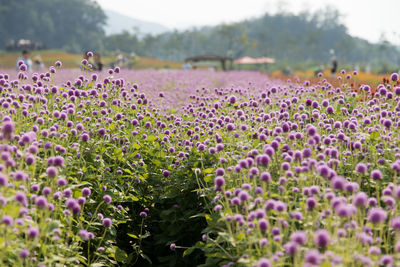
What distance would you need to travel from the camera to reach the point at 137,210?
18.0 feet

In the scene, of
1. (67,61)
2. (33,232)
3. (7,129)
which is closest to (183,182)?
(7,129)

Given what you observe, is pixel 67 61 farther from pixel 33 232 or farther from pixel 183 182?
pixel 33 232

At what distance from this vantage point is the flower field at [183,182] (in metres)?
2.86

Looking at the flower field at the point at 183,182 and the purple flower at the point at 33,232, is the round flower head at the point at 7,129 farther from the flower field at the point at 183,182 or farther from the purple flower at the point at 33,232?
the purple flower at the point at 33,232

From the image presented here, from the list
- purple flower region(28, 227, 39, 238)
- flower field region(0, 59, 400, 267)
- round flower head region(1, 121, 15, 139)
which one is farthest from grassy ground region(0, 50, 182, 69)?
purple flower region(28, 227, 39, 238)

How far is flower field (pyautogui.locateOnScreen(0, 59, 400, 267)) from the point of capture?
9.39 ft

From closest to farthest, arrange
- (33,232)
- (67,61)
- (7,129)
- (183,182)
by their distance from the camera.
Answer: (33,232), (7,129), (183,182), (67,61)

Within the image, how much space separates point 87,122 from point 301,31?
146 m

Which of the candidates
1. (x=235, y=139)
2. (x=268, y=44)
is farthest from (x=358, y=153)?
(x=268, y=44)

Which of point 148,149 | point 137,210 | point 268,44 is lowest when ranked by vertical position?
point 137,210

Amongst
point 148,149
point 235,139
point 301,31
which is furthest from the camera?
point 301,31

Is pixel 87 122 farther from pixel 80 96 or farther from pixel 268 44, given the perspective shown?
pixel 268 44

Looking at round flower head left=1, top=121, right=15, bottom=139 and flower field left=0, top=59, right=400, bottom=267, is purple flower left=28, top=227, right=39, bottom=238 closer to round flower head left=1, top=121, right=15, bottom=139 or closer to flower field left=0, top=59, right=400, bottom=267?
→ flower field left=0, top=59, right=400, bottom=267

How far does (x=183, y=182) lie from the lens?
202 inches
